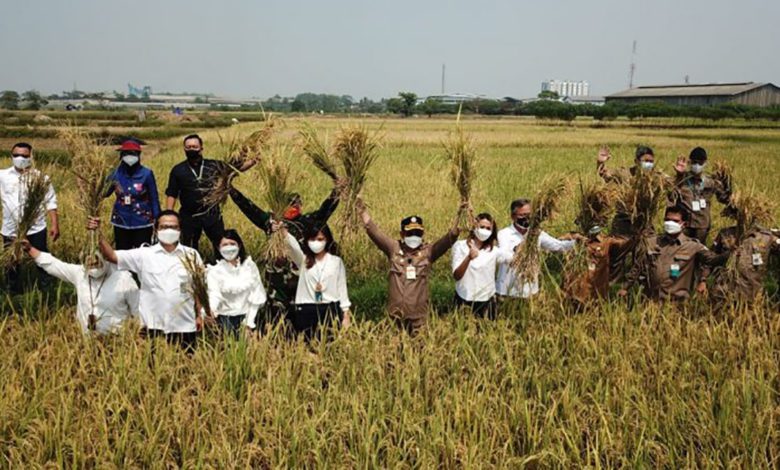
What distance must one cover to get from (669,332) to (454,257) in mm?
1772

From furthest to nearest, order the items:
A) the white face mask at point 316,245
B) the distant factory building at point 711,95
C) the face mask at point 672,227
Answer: the distant factory building at point 711,95 < the face mask at point 672,227 < the white face mask at point 316,245

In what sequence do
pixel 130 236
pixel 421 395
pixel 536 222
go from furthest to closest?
pixel 130 236 < pixel 536 222 < pixel 421 395

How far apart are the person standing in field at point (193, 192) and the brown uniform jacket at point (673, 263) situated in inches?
164

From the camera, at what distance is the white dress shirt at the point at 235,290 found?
466 centimetres

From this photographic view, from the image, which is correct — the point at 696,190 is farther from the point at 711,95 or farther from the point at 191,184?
the point at 711,95

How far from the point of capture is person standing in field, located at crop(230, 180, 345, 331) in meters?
5.05

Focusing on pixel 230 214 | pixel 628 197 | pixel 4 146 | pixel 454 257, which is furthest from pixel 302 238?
pixel 4 146

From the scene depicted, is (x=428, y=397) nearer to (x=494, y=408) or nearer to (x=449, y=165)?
(x=494, y=408)

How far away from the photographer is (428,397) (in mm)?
3865

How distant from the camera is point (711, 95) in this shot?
61.4 m

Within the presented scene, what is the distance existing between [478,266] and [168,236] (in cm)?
249

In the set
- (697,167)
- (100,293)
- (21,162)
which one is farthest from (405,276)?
(697,167)

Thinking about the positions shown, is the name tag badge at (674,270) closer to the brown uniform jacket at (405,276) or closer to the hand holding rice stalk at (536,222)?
the hand holding rice stalk at (536,222)

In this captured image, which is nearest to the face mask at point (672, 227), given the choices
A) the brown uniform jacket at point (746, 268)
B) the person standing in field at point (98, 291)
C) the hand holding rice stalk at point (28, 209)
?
the brown uniform jacket at point (746, 268)
